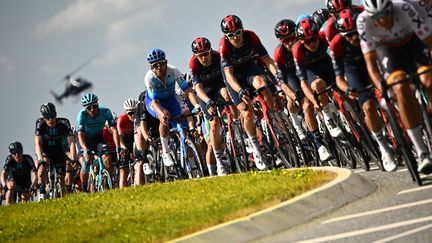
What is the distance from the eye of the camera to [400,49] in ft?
40.7

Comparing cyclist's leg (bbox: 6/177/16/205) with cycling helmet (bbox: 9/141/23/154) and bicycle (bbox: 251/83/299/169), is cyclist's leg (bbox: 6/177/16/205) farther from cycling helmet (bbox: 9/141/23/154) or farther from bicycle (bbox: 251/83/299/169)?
bicycle (bbox: 251/83/299/169)

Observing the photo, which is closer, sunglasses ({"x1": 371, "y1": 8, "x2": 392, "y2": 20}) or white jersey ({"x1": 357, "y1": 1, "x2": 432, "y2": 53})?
sunglasses ({"x1": 371, "y1": 8, "x2": 392, "y2": 20})

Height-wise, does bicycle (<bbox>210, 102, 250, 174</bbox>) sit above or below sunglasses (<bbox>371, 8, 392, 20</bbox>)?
below

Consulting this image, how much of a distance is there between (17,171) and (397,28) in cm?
1888

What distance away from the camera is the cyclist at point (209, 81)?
18.7 m

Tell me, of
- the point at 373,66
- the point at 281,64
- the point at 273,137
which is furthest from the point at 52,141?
the point at 373,66

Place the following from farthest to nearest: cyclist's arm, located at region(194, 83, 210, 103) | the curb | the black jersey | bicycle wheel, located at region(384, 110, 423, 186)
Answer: the black jersey
cyclist's arm, located at region(194, 83, 210, 103)
bicycle wheel, located at region(384, 110, 423, 186)
the curb

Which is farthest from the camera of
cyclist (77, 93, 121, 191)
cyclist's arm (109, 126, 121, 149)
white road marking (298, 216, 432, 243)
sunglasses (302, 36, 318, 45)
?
cyclist (77, 93, 121, 191)

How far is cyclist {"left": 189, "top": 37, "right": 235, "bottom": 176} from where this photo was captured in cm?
1867

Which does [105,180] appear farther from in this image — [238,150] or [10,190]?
[10,190]

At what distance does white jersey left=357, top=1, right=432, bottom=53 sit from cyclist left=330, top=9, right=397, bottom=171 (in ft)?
3.96

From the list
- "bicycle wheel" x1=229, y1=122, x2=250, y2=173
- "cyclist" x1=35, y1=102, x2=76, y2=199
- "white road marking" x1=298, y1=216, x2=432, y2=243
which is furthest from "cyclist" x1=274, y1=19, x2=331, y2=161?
"cyclist" x1=35, y1=102, x2=76, y2=199

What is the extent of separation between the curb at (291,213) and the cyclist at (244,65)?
470cm

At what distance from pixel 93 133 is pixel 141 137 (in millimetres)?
2911
